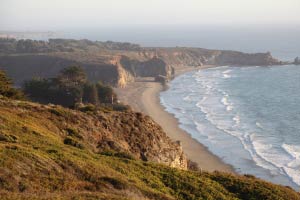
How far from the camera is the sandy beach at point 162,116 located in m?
38.9

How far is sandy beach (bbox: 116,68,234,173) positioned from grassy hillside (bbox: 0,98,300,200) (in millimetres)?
17114

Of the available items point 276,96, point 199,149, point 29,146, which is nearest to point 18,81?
point 276,96

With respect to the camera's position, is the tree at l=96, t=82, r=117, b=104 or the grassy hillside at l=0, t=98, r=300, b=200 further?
the tree at l=96, t=82, r=117, b=104

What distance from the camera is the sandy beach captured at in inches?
1532

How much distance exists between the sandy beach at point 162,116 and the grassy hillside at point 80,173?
56.1ft

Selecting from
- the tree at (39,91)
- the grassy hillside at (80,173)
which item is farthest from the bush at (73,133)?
the tree at (39,91)

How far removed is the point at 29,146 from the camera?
16078mm

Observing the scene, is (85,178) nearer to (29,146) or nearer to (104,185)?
(104,185)

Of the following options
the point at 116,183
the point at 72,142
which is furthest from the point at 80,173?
the point at 72,142

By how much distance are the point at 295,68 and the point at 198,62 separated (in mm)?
26253

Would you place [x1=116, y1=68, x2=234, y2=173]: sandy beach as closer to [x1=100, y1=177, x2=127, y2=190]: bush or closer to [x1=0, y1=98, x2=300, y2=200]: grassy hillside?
[x1=0, y1=98, x2=300, y2=200]: grassy hillside

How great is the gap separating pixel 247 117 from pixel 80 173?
44.5 m

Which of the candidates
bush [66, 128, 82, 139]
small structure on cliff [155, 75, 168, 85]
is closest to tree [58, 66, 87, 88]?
bush [66, 128, 82, 139]

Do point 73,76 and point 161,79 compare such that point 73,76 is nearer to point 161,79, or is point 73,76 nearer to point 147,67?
point 161,79
